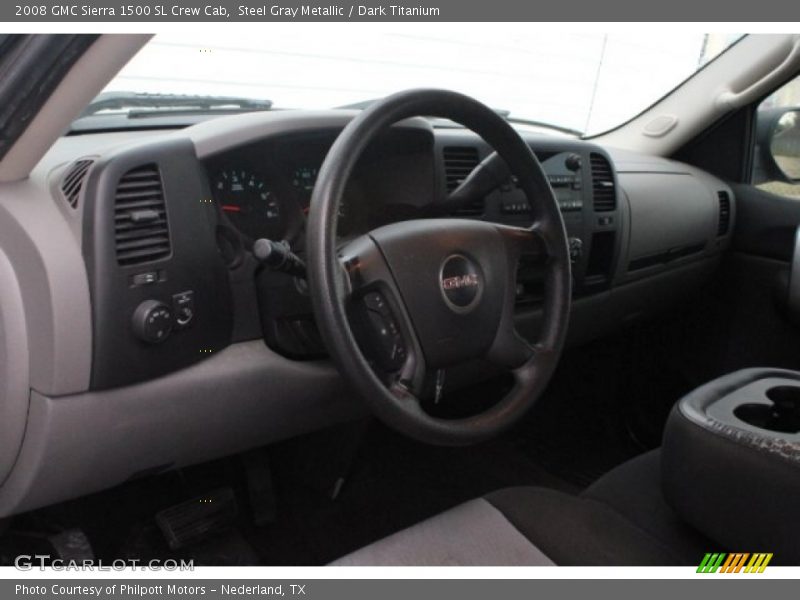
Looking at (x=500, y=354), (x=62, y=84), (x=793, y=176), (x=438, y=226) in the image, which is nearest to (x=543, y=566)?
(x=500, y=354)

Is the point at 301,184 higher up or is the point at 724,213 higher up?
the point at 301,184

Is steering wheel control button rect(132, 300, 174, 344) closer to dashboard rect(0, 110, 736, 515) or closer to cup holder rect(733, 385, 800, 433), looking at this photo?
dashboard rect(0, 110, 736, 515)

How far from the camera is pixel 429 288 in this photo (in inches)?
45.5

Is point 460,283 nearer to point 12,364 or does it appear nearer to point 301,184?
point 301,184

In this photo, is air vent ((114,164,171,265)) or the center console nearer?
the center console

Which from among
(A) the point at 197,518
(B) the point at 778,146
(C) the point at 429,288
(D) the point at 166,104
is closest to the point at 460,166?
(C) the point at 429,288

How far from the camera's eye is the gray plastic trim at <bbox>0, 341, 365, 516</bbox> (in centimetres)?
113

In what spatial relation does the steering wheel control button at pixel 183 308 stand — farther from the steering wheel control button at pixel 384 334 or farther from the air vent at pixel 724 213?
the air vent at pixel 724 213

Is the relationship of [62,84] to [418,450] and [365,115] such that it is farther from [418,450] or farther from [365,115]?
[418,450]

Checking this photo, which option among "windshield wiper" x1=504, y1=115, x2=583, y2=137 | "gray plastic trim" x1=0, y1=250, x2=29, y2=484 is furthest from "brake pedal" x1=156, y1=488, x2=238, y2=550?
"windshield wiper" x1=504, y1=115, x2=583, y2=137

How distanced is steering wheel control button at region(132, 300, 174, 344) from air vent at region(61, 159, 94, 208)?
19 centimetres

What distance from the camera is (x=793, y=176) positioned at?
2.50 meters

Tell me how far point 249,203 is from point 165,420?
432 mm

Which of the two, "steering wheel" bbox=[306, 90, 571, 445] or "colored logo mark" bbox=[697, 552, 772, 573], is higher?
"steering wheel" bbox=[306, 90, 571, 445]
